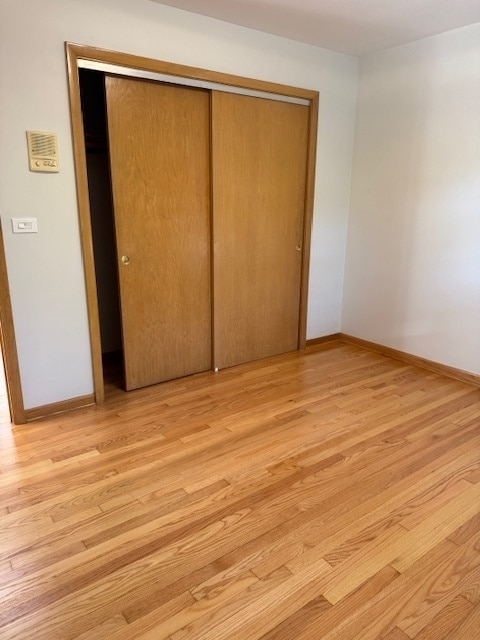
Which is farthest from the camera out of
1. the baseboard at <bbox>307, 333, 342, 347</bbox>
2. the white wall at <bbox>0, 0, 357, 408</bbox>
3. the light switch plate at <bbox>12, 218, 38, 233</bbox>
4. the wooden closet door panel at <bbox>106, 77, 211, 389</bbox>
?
the baseboard at <bbox>307, 333, 342, 347</bbox>

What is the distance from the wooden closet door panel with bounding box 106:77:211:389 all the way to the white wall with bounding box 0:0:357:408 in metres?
0.28

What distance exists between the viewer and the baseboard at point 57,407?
2617mm

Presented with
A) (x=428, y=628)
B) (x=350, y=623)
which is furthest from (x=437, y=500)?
(x=350, y=623)

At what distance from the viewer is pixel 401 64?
330 cm

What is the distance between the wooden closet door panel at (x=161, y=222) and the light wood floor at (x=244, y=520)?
16.7 inches

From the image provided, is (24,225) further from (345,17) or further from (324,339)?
(324,339)

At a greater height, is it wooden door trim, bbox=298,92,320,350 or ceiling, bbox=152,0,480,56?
ceiling, bbox=152,0,480,56

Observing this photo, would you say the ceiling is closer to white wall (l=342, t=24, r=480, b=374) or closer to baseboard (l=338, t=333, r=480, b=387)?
white wall (l=342, t=24, r=480, b=374)

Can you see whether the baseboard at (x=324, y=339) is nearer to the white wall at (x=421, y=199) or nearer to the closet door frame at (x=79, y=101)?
the white wall at (x=421, y=199)

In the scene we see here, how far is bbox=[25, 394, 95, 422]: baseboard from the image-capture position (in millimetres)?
2617

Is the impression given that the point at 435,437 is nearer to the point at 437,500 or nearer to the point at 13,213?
the point at 437,500

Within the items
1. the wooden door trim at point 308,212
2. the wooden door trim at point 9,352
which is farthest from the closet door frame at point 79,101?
the wooden door trim at point 9,352

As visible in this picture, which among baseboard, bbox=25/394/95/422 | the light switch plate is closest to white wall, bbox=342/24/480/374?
baseboard, bbox=25/394/95/422

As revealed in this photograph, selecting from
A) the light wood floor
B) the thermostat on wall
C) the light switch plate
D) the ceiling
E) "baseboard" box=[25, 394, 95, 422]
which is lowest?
the light wood floor
